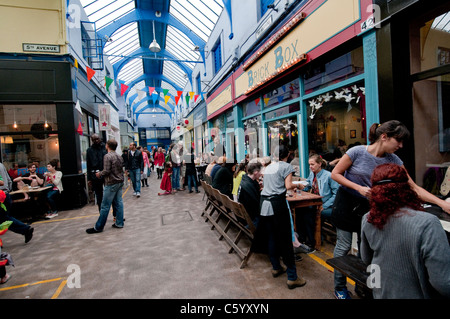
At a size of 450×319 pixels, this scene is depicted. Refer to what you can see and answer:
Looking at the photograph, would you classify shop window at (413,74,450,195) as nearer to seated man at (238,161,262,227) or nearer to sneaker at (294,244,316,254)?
sneaker at (294,244,316,254)

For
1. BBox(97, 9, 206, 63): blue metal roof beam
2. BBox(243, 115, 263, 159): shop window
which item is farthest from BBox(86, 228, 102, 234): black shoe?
BBox(97, 9, 206, 63): blue metal roof beam

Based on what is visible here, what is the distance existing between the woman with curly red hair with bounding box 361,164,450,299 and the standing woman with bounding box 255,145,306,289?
1.14 metres

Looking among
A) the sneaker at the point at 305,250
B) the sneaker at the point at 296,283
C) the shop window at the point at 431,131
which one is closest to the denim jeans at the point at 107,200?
the sneaker at the point at 305,250

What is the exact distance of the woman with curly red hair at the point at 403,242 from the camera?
48.6 inches

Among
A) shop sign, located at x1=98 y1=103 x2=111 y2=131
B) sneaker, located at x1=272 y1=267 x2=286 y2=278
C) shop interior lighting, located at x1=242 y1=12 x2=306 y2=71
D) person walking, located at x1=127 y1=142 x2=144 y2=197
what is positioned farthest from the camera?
shop sign, located at x1=98 y1=103 x2=111 y2=131

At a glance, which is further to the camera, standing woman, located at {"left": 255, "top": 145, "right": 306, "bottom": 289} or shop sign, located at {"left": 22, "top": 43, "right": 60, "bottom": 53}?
shop sign, located at {"left": 22, "top": 43, "right": 60, "bottom": 53}

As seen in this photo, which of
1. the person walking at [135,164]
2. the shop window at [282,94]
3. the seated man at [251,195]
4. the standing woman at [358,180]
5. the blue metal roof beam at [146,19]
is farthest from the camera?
the blue metal roof beam at [146,19]

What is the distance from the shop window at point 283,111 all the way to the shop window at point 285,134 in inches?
6.8

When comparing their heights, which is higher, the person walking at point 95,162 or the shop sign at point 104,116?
the shop sign at point 104,116

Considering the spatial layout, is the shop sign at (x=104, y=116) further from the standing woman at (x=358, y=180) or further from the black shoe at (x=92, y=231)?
the standing woman at (x=358, y=180)

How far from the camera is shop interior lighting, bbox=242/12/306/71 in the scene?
475cm

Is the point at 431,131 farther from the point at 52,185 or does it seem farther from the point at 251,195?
the point at 52,185

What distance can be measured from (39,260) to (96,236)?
3.43 ft

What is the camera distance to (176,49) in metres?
16.8
